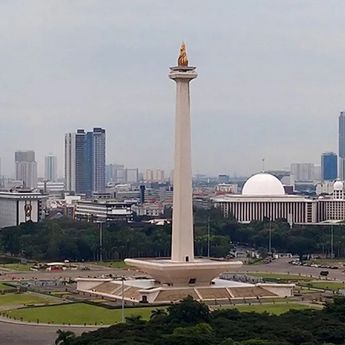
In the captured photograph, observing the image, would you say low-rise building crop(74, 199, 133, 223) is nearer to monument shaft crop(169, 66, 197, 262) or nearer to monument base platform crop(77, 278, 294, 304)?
monument base platform crop(77, 278, 294, 304)

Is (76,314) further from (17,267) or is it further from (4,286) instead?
(17,267)

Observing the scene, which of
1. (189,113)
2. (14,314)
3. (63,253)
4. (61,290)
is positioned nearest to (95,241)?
(63,253)

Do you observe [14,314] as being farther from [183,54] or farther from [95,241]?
[95,241]

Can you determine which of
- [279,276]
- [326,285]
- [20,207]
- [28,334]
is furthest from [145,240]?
[28,334]

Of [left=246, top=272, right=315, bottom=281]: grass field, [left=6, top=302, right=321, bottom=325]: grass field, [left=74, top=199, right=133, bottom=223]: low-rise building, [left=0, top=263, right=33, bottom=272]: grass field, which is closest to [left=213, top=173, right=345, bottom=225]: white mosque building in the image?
[left=74, top=199, right=133, bottom=223]: low-rise building

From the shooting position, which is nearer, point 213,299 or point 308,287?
point 213,299

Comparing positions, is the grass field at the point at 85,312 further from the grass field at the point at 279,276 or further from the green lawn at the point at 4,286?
the grass field at the point at 279,276
